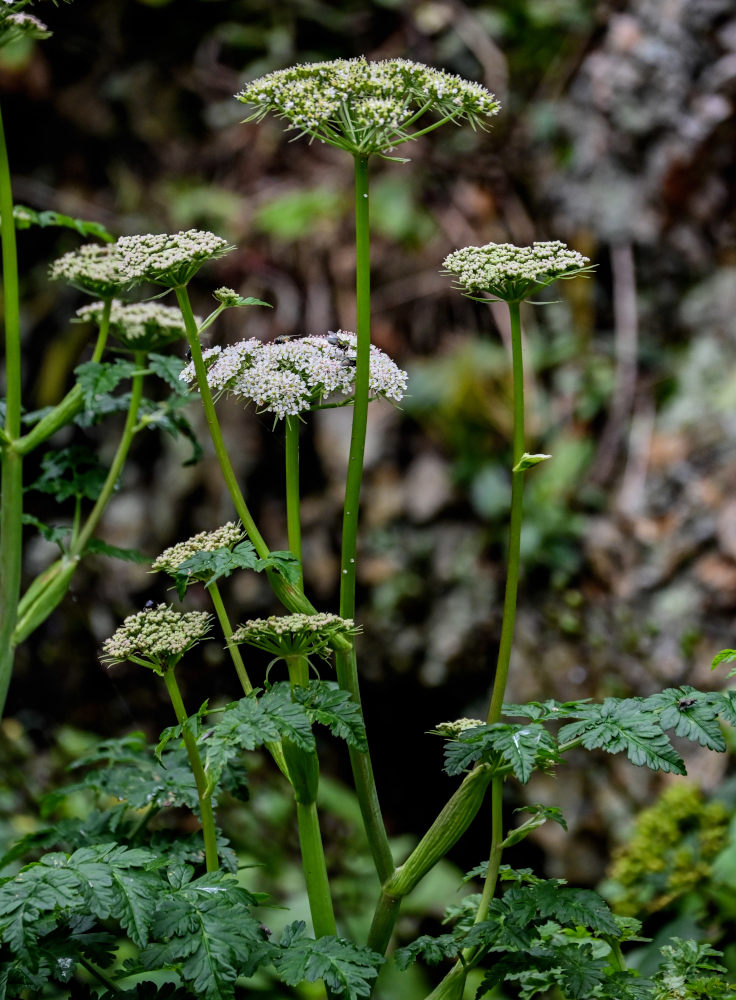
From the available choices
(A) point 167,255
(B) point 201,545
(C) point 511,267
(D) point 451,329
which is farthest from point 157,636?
(D) point 451,329

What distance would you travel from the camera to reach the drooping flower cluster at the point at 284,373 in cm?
165

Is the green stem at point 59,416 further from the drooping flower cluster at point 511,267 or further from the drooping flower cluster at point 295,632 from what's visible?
the drooping flower cluster at point 511,267

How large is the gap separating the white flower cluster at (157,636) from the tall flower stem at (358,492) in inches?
10.7

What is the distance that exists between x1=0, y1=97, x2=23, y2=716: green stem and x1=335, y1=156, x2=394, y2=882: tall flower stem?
0.83 meters

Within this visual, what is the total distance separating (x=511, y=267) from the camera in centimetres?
161

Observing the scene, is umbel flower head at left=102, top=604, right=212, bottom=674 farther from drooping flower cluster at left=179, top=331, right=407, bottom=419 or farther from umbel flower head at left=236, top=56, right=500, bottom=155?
umbel flower head at left=236, top=56, right=500, bottom=155

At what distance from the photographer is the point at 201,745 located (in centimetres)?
171

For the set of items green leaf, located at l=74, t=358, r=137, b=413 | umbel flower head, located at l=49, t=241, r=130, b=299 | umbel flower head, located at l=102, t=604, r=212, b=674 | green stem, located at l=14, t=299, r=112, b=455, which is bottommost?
umbel flower head, located at l=102, t=604, r=212, b=674

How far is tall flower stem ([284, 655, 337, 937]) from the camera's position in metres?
1.70

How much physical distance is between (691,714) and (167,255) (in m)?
1.16

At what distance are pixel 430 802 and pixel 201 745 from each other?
3.03m

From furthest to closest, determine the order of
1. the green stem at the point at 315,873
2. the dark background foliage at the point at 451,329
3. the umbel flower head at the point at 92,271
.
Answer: the dark background foliage at the point at 451,329 → the umbel flower head at the point at 92,271 → the green stem at the point at 315,873

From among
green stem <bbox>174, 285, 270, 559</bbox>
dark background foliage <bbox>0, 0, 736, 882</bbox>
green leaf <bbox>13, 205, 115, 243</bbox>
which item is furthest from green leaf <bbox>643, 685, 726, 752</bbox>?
dark background foliage <bbox>0, 0, 736, 882</bbox>

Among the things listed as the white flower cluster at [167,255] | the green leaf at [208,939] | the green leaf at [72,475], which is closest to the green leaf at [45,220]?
the green leaf at [72,475]
